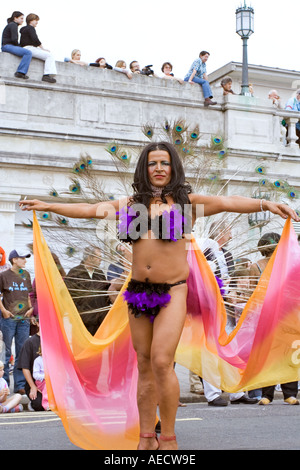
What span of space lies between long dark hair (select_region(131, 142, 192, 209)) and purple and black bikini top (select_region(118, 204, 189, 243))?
0.19 feet

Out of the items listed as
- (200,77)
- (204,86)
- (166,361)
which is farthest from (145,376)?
(200,77)

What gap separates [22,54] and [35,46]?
329 mm

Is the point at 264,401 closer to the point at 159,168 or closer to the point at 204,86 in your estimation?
the point at 159,168

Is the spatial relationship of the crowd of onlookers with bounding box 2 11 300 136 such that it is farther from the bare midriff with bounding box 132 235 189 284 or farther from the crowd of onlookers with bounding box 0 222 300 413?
the bare midriff with bounding box 132 235 189 284

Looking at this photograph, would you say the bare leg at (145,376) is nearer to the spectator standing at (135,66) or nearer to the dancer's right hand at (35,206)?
the dancer's right hand at (35,206)

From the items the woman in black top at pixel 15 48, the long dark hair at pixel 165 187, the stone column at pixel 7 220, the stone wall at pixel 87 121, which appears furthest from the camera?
the stone wall at pixel 87 121

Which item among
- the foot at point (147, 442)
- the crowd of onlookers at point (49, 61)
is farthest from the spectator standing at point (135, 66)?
the foot at point (147, 442)

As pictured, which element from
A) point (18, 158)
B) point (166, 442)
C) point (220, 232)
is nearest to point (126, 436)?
point (166, 442)

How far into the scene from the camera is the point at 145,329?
526cm

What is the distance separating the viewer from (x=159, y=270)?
17.2ft

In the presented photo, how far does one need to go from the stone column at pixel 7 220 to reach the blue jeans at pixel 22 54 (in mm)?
2634

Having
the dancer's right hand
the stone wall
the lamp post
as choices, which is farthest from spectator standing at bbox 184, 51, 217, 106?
the dancer's right hand

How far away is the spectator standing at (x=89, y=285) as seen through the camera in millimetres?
8107
